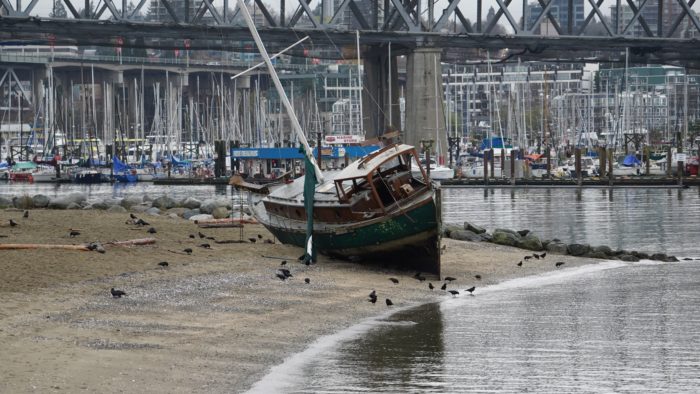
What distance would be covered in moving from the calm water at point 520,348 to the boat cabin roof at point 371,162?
421 centimetres

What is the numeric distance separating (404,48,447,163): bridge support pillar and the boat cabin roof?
8067 centimetres

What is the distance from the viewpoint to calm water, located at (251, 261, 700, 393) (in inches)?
926

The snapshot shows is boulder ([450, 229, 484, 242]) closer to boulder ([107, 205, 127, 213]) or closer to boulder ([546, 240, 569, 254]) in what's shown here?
boulder ([546, 240, 569, 254])

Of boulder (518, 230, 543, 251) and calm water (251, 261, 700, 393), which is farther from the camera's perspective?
boulder (518, 230, 543, 251)

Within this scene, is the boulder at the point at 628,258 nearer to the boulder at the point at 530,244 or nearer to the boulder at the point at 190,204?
the boulder at the point at 530,244

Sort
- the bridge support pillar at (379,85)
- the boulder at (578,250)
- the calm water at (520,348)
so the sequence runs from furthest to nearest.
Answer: the bridge support pillar at (379,85)
the boulder at (578,250)
the calm water at (520,348)

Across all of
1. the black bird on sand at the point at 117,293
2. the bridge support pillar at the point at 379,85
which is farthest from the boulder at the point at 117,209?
the bridge support pillar at the point at 379,85

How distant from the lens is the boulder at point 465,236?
172 feet

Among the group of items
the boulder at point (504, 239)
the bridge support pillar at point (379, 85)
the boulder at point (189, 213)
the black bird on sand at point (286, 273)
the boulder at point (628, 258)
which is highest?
the bridge support pillar at point (379, 85)

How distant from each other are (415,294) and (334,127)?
152m

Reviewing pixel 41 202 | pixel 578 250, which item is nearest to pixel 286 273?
pixel 578 250

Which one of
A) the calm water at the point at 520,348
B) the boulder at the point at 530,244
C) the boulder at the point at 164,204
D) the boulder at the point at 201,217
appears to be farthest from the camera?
the boulder at the point at 164,204

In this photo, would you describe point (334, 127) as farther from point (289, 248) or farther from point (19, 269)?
point (19, 269)

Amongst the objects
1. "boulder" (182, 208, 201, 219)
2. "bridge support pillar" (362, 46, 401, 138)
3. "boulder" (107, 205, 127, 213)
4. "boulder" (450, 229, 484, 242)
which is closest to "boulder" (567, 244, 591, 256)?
"boulder" (450, 229, 484, 242)
